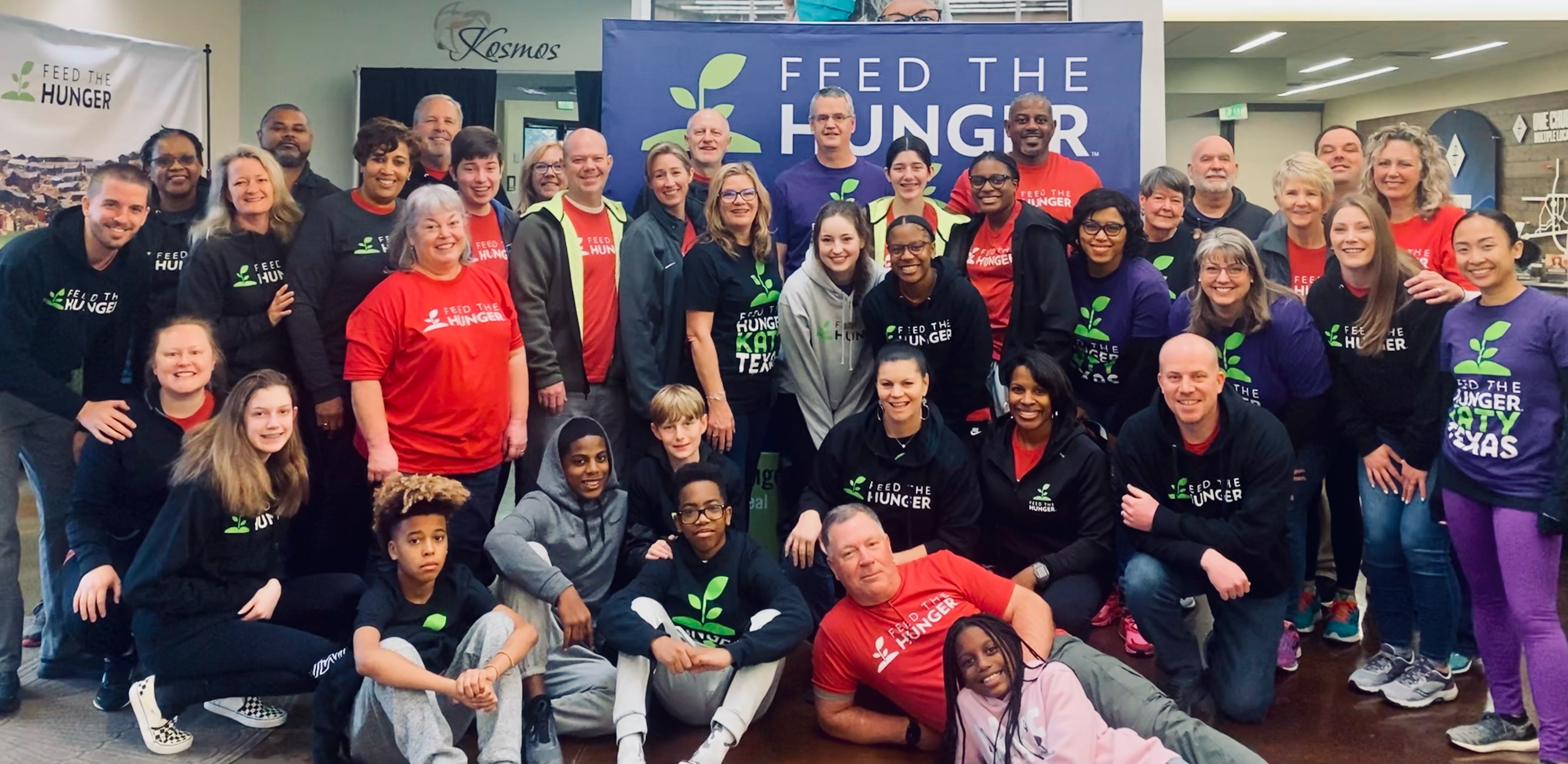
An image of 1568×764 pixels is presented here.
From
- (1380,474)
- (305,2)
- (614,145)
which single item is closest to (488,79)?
(305,2)

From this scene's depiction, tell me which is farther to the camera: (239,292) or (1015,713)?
(239,292)

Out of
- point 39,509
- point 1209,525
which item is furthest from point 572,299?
point 1209,525

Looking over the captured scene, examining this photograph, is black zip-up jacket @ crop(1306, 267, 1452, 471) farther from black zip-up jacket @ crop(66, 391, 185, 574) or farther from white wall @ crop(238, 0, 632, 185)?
white wall @ crop(238, 0, 632, 185)

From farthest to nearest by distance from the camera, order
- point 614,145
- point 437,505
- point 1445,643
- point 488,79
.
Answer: point 488,79
point 614,145
point 1445,643
point 437,505

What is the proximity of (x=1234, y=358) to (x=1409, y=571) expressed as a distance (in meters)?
0.85

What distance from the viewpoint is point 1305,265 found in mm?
3895

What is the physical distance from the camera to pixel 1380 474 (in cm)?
346

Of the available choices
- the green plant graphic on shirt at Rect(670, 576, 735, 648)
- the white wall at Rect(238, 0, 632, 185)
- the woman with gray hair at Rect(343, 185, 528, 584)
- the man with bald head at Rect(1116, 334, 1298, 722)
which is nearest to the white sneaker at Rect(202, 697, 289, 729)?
the woman with gray hair at Rect(343, 185, 528, 584)

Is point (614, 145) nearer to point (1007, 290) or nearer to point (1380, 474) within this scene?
point (1007, 290)

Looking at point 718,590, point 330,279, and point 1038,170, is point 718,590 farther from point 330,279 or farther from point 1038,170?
point 1038,170

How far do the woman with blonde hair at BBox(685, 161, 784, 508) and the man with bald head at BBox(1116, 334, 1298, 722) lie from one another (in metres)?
1.24

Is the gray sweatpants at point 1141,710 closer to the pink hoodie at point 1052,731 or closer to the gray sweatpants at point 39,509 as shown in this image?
the pink hoodie at point 1052,731

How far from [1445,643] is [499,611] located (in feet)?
9.30

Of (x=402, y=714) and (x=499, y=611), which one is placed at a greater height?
(x=499, y=611)
